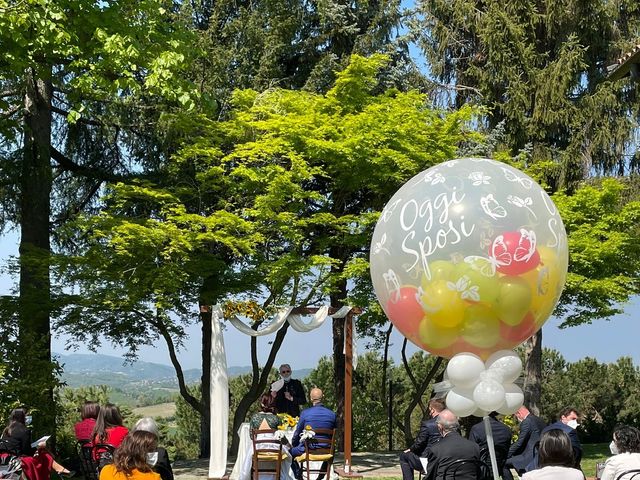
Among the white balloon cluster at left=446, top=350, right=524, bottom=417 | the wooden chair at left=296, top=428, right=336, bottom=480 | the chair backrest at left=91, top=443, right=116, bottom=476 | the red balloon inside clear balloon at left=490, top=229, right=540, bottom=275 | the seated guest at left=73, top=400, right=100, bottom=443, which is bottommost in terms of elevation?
the wooden chair at left=296, top=428, right=336, bottom=480

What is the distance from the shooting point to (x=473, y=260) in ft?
20.6

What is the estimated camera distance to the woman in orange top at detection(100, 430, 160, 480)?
221 inches

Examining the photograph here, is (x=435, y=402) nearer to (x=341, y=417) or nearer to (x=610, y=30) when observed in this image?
(x=341, y=417)

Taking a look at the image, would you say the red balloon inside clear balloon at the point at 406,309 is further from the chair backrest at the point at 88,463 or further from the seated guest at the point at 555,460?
→ the chair backrest at the point at 88,463

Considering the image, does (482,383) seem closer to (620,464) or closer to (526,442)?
(620,464)

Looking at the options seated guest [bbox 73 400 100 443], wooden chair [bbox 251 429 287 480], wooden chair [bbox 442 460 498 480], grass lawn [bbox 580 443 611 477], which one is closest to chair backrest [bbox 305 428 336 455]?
wooden chair [bbox 251 429 287 480]

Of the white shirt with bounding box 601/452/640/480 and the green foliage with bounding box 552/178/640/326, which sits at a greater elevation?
the green foliage with bounding box 552/178/640/326

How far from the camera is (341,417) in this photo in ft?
71.2

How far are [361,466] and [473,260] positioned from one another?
11.5 m

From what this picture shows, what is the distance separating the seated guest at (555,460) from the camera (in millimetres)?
5645

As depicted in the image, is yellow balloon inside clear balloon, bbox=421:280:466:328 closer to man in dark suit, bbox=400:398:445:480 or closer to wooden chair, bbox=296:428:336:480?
man in dark suit, bbox=400:398:445:480

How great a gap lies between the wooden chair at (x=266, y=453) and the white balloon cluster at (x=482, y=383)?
4.09 metres

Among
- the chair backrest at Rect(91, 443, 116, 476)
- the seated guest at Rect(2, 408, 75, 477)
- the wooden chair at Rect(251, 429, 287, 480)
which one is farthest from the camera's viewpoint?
the wooden chair at Rect(251, 429, 287, 480)

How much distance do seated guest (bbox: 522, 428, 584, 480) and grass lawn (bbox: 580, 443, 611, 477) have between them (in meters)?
9.91
